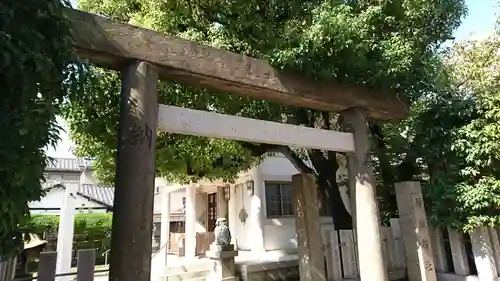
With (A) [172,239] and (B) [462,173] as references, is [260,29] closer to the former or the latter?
(B) [462,173]

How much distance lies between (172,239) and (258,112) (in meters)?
7.94

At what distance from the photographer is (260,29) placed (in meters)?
4.96

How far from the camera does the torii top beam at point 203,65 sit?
3.11 m

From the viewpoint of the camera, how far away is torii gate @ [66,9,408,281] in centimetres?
293

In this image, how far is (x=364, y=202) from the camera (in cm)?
452

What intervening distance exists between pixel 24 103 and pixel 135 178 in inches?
52.1

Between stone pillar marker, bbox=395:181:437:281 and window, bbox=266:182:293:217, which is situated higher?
window, bbox=266:182:293:217

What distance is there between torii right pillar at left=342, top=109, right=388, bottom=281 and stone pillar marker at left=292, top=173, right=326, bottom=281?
911mm

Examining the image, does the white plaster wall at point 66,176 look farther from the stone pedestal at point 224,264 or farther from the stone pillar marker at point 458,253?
the stone pillar marker at point 458,253

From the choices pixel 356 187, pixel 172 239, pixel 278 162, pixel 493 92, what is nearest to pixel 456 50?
pixel 493 92

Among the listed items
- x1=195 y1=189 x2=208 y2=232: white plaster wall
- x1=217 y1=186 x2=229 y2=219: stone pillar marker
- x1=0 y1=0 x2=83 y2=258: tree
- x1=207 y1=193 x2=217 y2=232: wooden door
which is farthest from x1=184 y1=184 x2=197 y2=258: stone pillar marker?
x1=0 y1=0 x2=83 y2=258: tree

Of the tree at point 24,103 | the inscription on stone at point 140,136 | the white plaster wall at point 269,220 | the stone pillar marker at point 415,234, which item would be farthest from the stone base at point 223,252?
the tree at point 24,103

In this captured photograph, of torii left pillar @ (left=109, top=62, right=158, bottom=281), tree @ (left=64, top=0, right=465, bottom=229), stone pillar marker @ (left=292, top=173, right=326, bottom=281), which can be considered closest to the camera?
torii left pillar @ (left=109, top=62, right=158, bottom=281)

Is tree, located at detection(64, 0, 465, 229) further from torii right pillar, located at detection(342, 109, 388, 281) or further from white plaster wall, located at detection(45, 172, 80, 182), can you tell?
white plaster wall, located at detection(45, 172, 80, 182)
